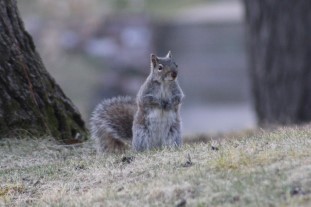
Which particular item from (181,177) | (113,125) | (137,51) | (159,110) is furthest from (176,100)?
(137,51)

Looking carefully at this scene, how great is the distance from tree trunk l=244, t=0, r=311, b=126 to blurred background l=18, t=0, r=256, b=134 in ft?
12.8

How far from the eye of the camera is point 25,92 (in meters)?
8.27

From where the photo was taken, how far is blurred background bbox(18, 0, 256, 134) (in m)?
20.3

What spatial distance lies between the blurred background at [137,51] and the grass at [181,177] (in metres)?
11.7

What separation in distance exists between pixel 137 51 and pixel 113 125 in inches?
563

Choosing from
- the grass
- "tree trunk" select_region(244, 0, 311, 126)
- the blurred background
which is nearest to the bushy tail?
the grass

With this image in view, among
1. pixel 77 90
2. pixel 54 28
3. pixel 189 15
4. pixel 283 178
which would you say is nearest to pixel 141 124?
pixel 283 178

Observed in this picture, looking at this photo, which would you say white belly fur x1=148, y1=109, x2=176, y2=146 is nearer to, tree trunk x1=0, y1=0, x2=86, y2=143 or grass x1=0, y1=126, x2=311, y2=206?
grass x1=0, y1=126, x2=311, y2=206

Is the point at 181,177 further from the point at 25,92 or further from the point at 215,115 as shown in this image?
the point at 215,115

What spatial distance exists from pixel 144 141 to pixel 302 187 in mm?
2319

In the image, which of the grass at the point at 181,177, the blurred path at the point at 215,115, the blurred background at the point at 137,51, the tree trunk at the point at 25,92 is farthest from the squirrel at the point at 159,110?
the blurred background at the point at 137,51

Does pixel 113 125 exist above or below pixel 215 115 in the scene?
below

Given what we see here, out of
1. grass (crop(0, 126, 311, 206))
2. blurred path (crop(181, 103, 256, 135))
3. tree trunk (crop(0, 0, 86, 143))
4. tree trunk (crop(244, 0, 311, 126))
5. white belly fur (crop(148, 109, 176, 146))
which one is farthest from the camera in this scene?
blurred path (crop(181, 103, 256, 135))

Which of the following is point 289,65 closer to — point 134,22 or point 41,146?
point 41,146
